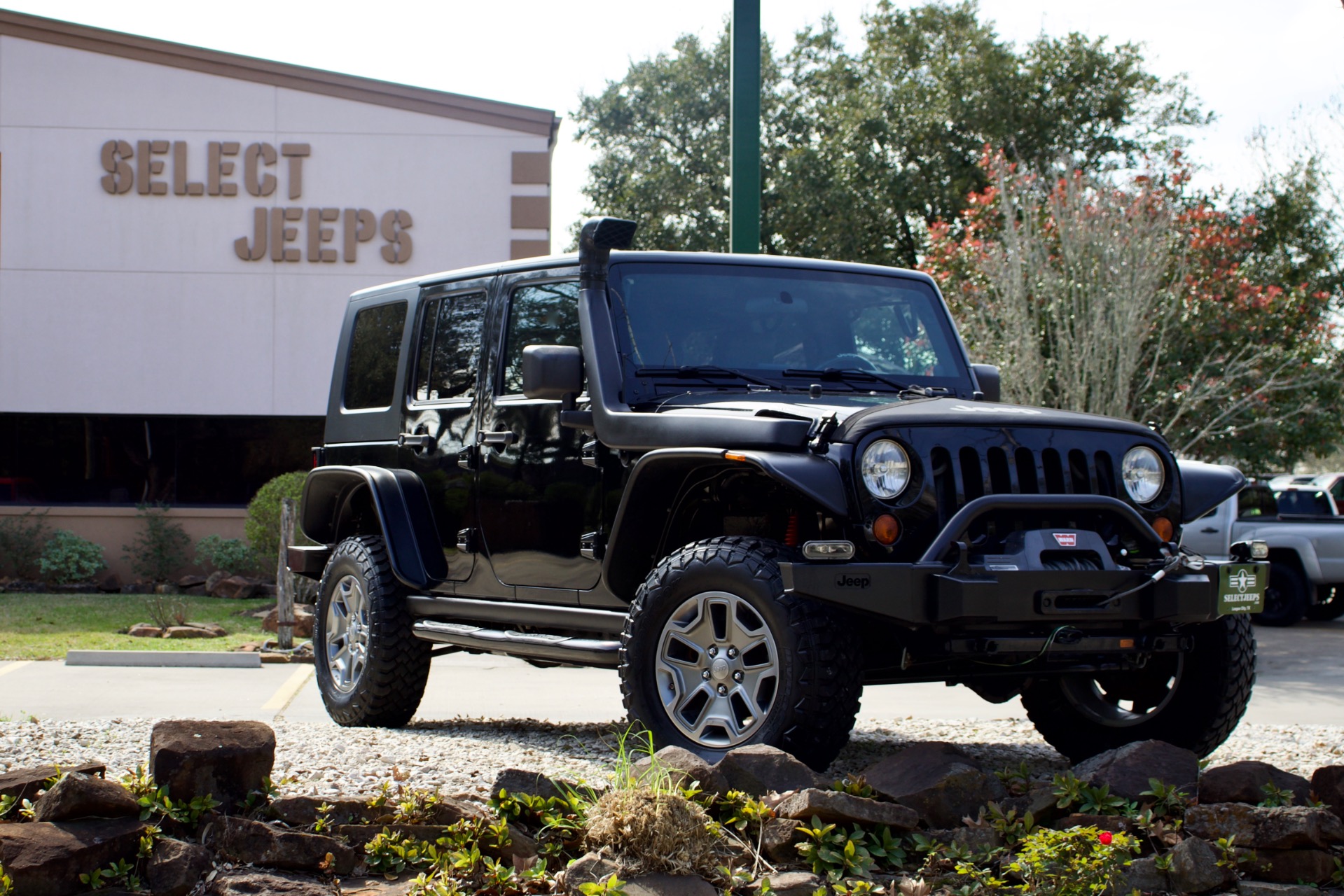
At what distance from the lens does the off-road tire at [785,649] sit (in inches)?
181

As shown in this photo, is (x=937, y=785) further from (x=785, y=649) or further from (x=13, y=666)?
(x=13, y=666)

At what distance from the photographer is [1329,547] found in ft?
51.5

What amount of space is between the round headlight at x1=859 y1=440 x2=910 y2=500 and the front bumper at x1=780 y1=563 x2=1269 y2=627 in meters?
0.31

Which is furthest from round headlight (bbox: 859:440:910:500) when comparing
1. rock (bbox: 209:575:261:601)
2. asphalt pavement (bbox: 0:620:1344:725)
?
rock (bbox: 209:575:261:601)

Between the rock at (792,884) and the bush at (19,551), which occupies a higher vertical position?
the rock at (792,884)

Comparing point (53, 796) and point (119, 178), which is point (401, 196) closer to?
point (119, 178)

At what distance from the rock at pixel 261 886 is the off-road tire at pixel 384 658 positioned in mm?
3005

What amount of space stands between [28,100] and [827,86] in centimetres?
2296

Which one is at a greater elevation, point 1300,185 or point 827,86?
point 827,86

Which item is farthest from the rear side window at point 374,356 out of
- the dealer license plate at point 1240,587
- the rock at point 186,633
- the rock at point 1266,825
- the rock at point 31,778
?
the rock at point 186,633

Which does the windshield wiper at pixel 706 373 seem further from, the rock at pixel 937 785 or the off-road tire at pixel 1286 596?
the off-road tire at pixel 1286 596

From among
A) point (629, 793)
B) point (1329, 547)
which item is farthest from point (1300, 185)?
point (629, 793)

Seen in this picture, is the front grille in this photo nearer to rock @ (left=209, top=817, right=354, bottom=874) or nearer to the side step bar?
the side step bar

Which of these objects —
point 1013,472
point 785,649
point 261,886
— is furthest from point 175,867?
point 1013,472
